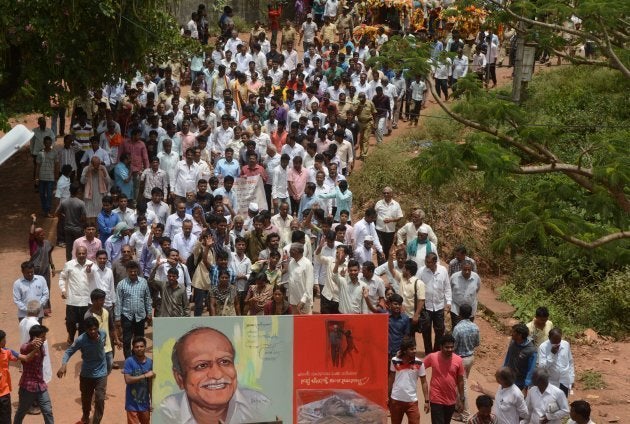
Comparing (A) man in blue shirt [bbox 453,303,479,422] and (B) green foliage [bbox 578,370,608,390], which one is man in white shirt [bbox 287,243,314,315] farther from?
(B) green foliage [bbox 578,370,608,390]

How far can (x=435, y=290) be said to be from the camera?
13250mm

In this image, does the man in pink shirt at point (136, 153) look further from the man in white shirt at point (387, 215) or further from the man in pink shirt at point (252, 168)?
the man in white shirt at point (387, 215)

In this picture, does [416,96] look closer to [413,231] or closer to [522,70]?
[522,70]

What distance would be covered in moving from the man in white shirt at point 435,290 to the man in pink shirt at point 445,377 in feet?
7.46

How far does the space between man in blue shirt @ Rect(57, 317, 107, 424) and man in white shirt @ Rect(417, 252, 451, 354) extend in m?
4.13

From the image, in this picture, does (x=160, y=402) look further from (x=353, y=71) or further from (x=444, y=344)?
(x=353, y=71)

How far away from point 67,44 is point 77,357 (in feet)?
20.0

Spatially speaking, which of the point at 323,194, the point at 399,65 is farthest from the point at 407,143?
the point at 399,65

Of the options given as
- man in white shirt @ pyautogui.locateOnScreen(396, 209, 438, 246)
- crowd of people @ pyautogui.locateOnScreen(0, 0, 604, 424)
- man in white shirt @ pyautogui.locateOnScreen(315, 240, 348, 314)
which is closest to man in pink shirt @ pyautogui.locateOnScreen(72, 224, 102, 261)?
crowd of people @ pyautogui.locateOnScreen(0, 0, 604, 424)

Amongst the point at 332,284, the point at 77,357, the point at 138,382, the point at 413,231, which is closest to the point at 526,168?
the point at 332,284

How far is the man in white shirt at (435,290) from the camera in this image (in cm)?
1323

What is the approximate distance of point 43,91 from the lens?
17.7 metres

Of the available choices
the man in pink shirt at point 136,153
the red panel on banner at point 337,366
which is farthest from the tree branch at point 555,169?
the man in pink shirt at point 136,153

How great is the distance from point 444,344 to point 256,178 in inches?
250
